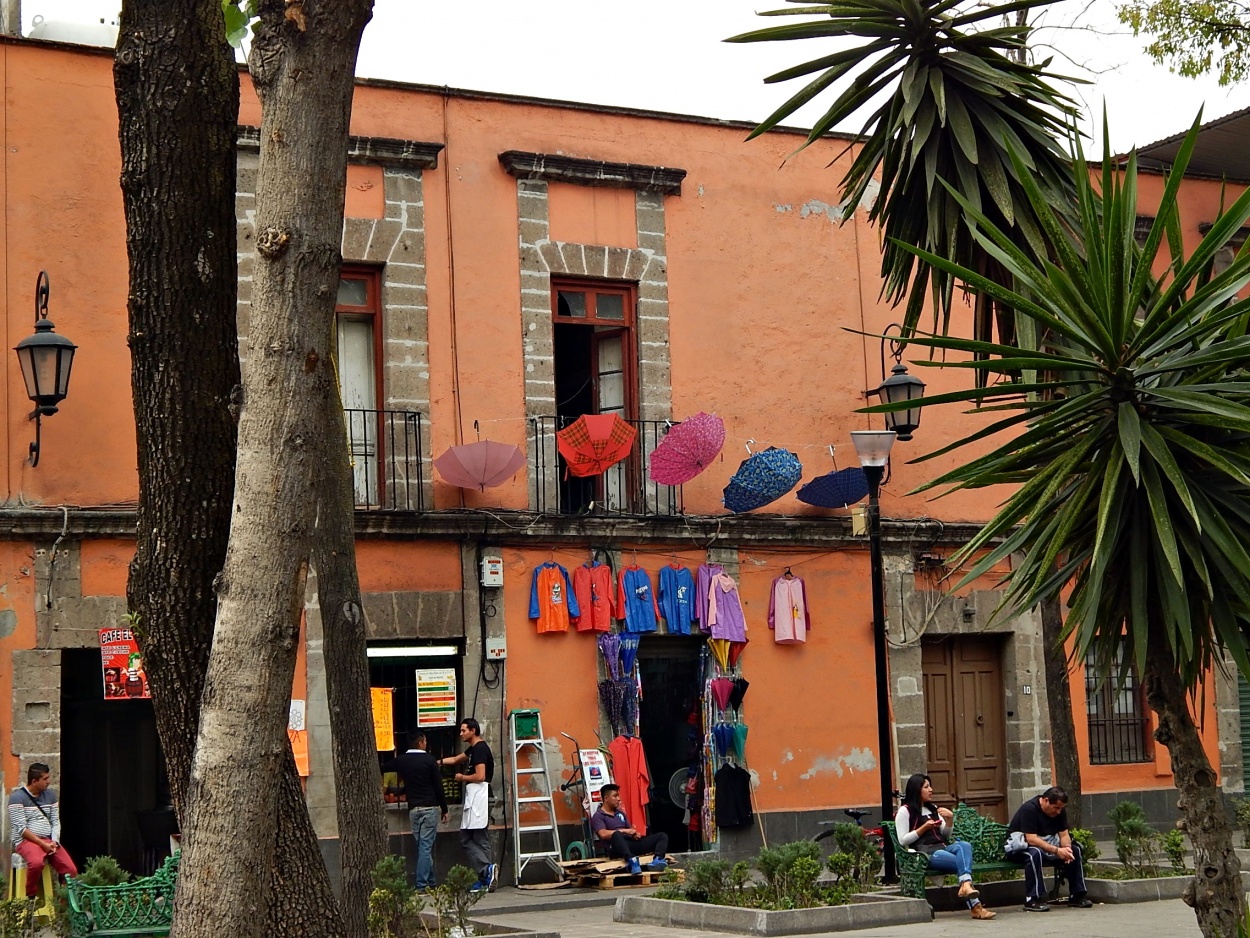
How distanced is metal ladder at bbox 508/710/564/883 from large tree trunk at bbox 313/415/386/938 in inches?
220

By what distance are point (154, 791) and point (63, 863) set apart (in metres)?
3.24

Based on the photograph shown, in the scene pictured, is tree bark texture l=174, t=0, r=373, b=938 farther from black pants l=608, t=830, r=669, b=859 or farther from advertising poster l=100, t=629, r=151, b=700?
black pants l=608, t=830, r=669, b=859

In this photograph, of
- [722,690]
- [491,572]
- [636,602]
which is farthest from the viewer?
[722,690]

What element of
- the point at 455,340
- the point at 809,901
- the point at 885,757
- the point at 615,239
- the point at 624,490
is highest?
the point at 615,239

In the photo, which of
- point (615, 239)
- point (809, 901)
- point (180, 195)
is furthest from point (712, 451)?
point (180, 195)

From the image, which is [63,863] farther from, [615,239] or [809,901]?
[615,239]

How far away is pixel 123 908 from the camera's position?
37.2 ft

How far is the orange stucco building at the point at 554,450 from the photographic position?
624 inches

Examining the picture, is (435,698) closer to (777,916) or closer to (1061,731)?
(777,916)

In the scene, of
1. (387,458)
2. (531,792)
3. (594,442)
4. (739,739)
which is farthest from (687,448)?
(531,792)

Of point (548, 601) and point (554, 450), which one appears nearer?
point (548, 601)

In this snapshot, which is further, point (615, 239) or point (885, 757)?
point (615, 239)

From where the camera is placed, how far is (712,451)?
17.6 m

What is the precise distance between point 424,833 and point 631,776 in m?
2.48
